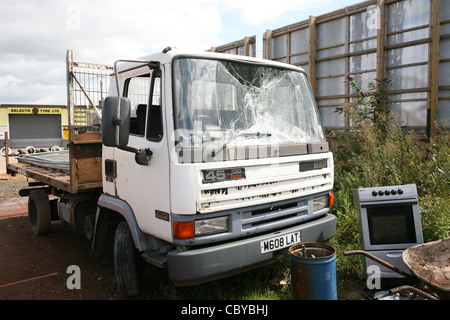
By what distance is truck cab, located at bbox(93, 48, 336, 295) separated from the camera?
2.92 metres

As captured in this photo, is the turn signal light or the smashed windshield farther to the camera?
the smashed windshield

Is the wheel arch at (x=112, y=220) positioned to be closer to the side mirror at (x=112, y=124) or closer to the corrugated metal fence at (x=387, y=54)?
the side mirror at (x=112, y=124)

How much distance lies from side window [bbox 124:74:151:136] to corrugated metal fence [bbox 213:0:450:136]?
4.97m

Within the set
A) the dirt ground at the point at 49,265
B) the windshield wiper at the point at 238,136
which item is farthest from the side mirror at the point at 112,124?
the dirt ground at the point at 49,265

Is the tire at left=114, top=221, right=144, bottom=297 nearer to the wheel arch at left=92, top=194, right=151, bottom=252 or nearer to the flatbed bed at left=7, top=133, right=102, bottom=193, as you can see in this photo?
the wheel arch at left=92, top=194, right=151, bottom=252

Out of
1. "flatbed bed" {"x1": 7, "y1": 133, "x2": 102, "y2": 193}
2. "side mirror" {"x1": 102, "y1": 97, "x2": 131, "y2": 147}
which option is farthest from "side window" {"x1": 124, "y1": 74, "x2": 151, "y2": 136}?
"flatbed bed" {"x1": 7, "y1": 133, "x2": 102, "y2": 193}

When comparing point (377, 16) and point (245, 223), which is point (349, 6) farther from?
point (245, 223)

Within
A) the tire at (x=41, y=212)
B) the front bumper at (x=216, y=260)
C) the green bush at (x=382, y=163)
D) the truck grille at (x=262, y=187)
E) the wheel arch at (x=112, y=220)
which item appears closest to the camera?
the front bumper at (x=216, y=260)

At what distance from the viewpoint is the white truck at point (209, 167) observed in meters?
2.92

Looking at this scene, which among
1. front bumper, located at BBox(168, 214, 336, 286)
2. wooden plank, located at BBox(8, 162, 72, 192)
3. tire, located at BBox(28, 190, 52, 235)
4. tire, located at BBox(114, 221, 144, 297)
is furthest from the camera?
tire, located at BBox(28, 190, 52, 235)
